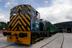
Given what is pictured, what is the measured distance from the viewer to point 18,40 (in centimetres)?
918

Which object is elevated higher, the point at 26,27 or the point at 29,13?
the point at 29,13

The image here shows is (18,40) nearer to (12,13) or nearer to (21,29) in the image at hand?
(21,29)

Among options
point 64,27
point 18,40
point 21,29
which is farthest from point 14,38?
point 64,27

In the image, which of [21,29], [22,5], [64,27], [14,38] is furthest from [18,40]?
[64,27]

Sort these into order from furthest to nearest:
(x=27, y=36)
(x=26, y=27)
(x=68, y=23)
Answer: (x=68, y=23) → (x=26, y=27) → (x=27, y=36)

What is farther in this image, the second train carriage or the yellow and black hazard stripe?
the yellow and black hazard stripe

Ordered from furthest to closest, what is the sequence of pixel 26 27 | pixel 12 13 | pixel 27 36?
1. pixel 12 13
2. pixel 26 27
3. pixel 27 36

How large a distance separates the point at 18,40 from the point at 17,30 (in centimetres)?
106

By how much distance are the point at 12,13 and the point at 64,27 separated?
8766cm

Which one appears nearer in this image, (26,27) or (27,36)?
(27,36)

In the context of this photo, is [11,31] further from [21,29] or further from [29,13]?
[29,13]

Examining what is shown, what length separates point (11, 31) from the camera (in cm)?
941

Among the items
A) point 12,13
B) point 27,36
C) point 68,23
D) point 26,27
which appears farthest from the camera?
point 68,23

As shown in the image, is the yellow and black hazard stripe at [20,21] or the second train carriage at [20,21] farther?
the yellow and black hazard stripe at [20,21]
